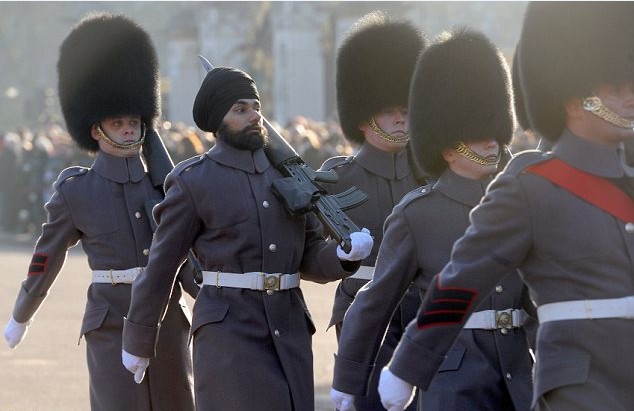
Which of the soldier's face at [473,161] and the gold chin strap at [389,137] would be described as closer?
the soldier's face at [473,161]

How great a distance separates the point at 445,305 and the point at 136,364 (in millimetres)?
2221

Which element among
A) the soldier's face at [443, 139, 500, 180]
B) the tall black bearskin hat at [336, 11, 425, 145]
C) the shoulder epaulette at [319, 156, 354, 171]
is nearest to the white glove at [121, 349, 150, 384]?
the shoulder epaulette at [319, 156, 354, 171]

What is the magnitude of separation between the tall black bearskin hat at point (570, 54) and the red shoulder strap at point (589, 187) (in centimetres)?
16

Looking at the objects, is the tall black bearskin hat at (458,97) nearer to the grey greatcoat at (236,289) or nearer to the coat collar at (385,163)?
the grey greatcoat at (236,289)

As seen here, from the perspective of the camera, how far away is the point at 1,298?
1512 centimetres

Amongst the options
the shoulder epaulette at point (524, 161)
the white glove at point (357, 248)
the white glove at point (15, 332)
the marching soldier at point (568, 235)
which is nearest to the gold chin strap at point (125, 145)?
the white glove at point (15, 332)

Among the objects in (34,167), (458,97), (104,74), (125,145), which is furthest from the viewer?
(34,167)

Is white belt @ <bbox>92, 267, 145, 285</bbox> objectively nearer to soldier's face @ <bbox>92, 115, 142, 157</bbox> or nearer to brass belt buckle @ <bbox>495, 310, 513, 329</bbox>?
soldier's face @ <bbox>92, 115, 142, 157</bbox>

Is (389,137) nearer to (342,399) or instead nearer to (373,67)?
(373,67)

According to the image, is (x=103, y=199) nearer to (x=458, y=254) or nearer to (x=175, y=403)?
(x=175, y=403)

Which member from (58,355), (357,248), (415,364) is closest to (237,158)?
(357,248)

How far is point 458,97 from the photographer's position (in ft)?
19.8

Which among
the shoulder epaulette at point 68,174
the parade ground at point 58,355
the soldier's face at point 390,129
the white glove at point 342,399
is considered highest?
the white glove at point 342,399

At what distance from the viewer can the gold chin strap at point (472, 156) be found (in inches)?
227
